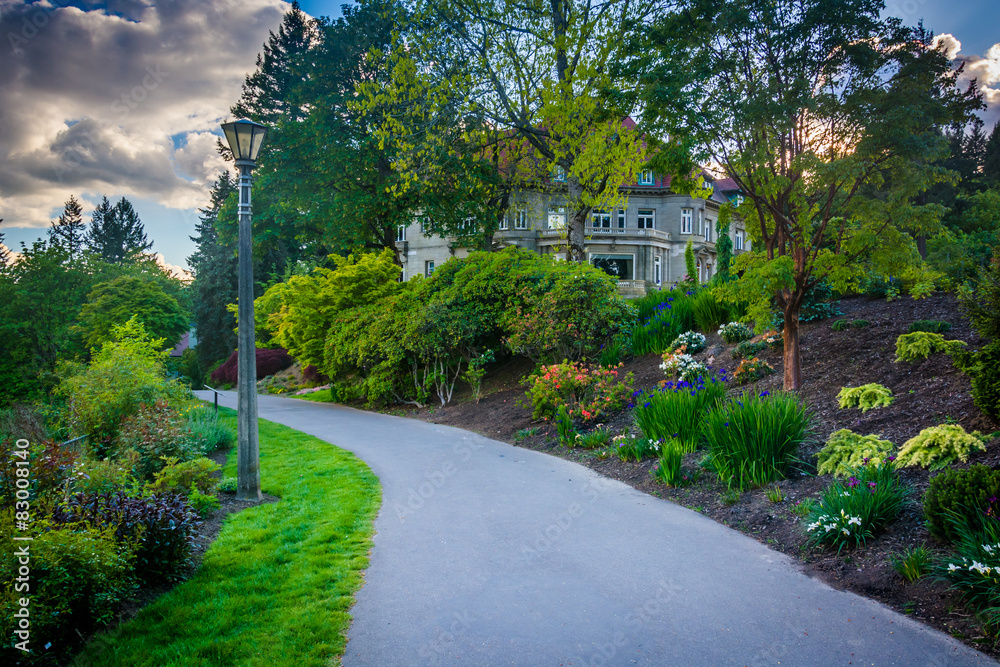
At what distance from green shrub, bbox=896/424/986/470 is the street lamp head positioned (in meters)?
7.91

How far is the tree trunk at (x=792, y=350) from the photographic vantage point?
866cm

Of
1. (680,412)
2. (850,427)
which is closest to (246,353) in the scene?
(680,412)

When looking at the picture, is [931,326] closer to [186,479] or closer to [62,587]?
[186,479]

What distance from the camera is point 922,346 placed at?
7898 mm

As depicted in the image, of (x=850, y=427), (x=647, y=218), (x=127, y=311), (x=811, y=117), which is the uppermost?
(x=647, y=218)

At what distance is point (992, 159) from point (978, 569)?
41.9m

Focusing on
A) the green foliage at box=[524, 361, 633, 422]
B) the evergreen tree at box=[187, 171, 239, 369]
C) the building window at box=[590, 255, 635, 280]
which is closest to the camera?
the green foliage at box=[524, 361, 633, 422]

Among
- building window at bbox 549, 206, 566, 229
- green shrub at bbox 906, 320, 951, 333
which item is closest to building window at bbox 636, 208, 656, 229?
building window at bbox 549, 206, 566, 229

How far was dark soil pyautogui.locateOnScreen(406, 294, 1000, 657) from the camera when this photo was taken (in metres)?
4.23

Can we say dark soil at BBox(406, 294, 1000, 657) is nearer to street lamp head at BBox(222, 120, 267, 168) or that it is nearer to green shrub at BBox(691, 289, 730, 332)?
green shrub at BBox(691, 289, 730, 332)

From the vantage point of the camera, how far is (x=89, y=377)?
9562mm

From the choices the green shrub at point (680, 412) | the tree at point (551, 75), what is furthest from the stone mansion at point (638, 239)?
the green shrub at point (680, 412)

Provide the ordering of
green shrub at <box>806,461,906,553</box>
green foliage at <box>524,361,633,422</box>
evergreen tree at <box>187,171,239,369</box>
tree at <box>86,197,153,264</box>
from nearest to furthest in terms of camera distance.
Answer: green shrub at <box>806,461,906,553</box> < green foliage at <box>524,361,633,422</box> < evergreen tree at <box>187,171,239,369</box> < tree at <box>86,197,153,264</box>

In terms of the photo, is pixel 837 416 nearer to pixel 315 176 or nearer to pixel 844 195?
pixel 844 195
